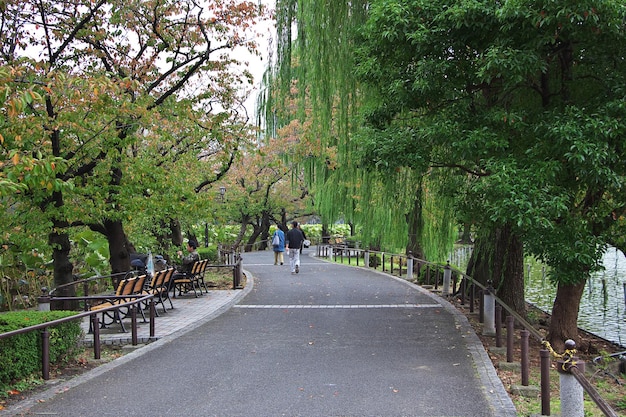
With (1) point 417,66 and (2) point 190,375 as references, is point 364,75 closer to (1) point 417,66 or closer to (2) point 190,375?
(1) point 417,66

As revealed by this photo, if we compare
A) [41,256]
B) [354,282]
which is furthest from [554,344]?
[41,256]

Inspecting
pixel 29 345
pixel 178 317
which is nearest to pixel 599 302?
pixel 178 317

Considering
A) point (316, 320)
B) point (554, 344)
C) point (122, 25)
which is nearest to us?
point (554, 344)

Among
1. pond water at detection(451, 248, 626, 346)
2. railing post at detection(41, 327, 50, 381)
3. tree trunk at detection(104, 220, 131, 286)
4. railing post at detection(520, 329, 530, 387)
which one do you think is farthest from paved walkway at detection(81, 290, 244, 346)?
pond water at detection(451, 248, 626, 346)

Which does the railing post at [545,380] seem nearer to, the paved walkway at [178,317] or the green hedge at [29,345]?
the green hedge at [29,345]

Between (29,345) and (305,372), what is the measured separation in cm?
323

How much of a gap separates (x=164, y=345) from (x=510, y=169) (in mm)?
5475

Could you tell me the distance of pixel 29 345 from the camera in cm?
661

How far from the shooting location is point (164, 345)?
27.8ft

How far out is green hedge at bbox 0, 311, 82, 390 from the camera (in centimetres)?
621

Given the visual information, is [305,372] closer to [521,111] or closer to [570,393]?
[570,393]

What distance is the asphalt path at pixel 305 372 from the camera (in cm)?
548

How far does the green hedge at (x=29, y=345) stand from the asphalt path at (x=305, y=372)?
66cm

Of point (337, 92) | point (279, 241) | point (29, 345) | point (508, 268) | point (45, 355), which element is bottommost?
point (45, 355)
